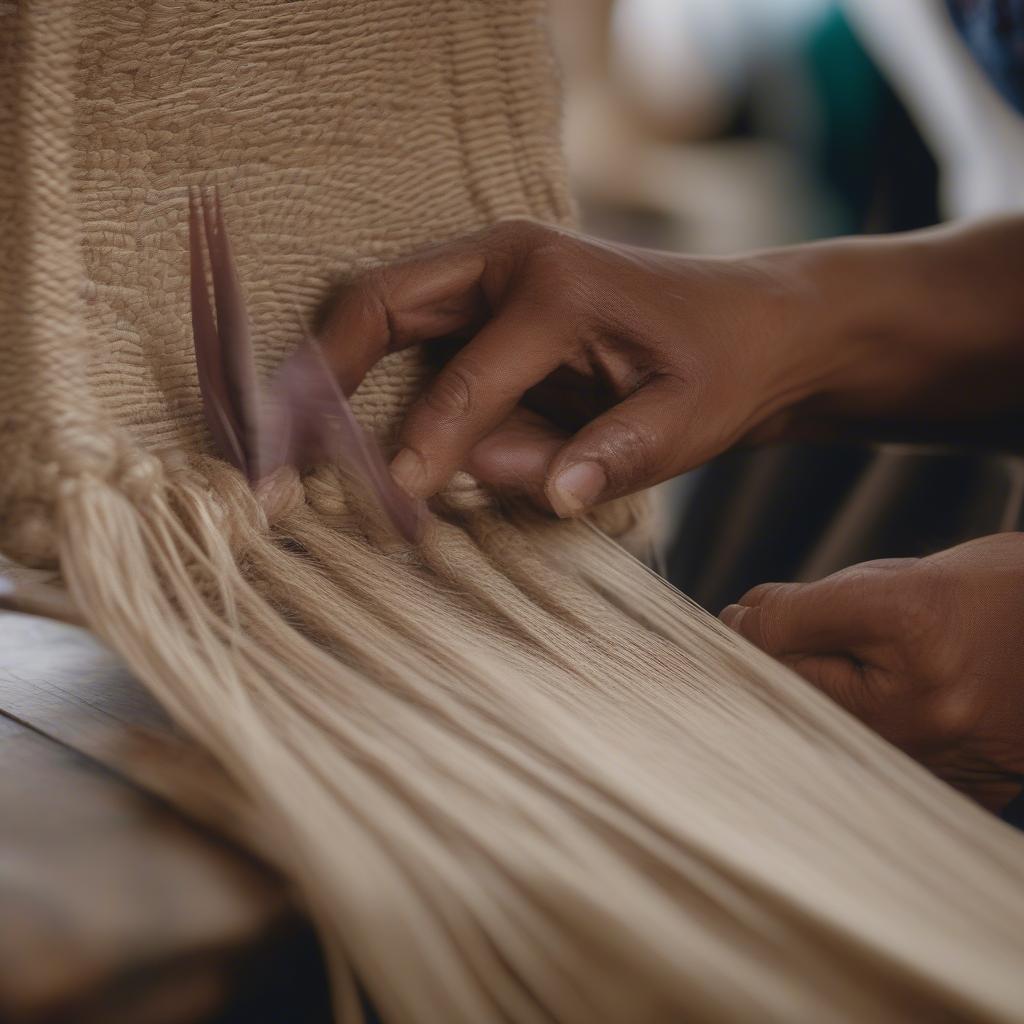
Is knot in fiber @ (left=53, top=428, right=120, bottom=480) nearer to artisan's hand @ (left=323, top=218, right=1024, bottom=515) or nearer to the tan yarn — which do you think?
the tan yarn

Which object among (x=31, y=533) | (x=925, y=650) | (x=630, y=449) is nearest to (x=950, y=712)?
(x=925, y=650)

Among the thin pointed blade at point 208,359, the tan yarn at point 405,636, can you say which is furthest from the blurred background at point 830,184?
the thin pointed blade at point 208,359

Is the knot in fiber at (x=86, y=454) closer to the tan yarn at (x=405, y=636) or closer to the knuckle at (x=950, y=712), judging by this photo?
the tan yarn at (x=405, y=636)

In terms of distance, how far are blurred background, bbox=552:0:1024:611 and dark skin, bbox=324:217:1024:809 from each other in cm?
18

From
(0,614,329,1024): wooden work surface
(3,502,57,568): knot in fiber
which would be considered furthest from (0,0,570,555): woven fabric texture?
(0,614,329,1024): wooden work surface

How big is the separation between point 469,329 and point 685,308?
0.47ft

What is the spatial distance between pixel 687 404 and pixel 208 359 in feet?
1.00

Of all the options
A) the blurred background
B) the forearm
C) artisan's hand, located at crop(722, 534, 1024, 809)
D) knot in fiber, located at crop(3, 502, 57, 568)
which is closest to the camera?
knot in fiber, located at crop(3, 502, 57, 568)

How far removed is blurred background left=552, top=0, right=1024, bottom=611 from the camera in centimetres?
98

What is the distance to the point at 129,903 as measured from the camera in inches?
12.9

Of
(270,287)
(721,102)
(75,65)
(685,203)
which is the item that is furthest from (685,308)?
(685,203)

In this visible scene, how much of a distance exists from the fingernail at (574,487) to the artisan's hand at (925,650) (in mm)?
113

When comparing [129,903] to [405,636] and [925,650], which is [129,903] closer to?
[405,636]

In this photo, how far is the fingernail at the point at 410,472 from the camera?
1.90 ft
